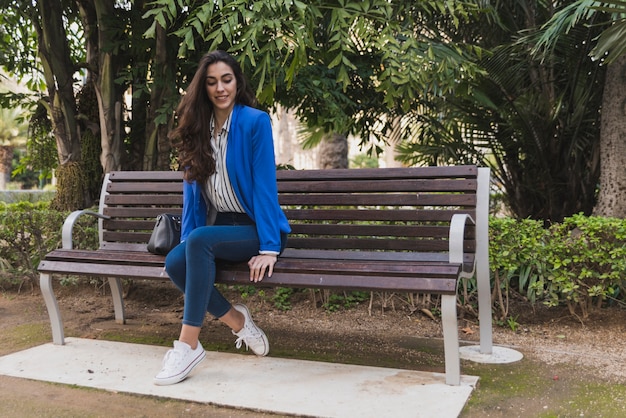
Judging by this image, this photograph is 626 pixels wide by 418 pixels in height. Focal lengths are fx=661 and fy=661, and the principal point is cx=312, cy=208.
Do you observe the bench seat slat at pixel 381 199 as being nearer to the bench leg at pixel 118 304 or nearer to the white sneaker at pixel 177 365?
the white sneaker at pixel 177 365

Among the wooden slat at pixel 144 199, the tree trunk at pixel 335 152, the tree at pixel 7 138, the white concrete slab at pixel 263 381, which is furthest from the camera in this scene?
the tree at pixel 7 138

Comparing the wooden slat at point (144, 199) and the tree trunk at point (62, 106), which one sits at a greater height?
the tree trunk at point (62, 106)

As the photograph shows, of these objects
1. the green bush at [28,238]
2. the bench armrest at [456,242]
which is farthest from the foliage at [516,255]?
the green bush at [28,238]

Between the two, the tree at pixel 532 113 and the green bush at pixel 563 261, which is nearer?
the green bush at pixel 563 261

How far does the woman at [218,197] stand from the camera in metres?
3.16

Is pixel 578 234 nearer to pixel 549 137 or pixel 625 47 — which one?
pixel 625 47

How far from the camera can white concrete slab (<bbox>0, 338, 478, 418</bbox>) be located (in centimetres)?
A: 281

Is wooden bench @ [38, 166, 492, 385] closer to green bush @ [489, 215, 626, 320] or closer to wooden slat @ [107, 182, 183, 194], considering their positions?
wooden slat @ [107, 182, 183, 194]

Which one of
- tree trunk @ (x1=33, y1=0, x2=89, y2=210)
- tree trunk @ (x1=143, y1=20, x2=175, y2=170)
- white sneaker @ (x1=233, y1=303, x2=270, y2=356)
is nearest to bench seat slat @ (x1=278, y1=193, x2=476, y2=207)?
white sneaker @ (x1=233, y1=303, x2=270, y2=356)

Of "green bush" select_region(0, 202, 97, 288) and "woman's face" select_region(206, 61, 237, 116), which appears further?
"green bush" select_region(0, 202, 97, 288)

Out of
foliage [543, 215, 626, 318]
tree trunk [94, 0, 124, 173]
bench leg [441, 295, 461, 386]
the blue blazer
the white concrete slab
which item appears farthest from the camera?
tree trunk [94, 0, 124, 173]

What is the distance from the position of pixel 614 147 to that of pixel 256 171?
3.08 m

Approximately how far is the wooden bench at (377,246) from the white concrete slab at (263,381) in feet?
0.67

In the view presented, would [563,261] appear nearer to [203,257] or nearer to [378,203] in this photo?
[378,203]
